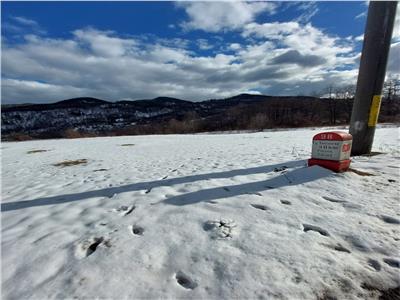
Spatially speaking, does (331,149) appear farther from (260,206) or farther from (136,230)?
(136,230)

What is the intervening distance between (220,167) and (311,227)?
147 inches

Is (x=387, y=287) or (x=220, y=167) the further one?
(x=220, y=167)

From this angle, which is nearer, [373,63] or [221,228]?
[221,228]

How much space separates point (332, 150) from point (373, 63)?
2.58m

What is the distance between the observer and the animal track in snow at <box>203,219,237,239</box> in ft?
9.83

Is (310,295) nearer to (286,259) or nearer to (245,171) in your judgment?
(286,259)

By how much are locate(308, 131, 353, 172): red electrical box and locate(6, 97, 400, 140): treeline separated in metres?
38.1

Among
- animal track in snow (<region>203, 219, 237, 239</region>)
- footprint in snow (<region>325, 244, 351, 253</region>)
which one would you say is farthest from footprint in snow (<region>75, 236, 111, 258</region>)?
footprint in snow (<region>325, 244, 351, 253</region>)

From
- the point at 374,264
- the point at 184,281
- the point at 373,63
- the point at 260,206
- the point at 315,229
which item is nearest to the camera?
the point at 184,281

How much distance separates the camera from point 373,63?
5871 millimetres

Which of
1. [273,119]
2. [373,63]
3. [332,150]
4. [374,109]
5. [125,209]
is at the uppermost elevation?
[373,63]

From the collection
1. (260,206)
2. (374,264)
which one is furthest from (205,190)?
(374,264)

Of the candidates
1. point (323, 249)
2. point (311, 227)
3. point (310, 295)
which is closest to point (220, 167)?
point (311, 227)

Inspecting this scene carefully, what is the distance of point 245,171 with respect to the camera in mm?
5957
